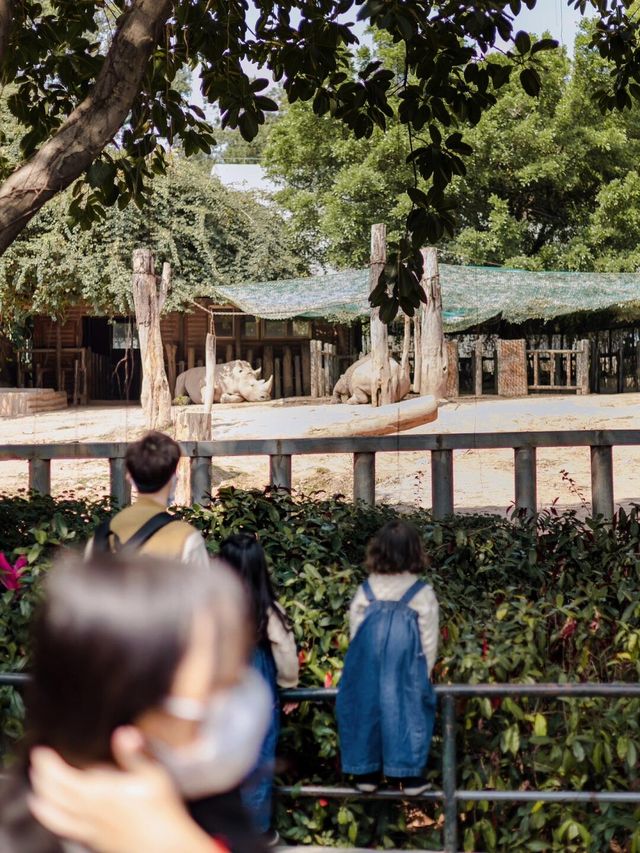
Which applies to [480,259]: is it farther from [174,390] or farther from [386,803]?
[386,803]

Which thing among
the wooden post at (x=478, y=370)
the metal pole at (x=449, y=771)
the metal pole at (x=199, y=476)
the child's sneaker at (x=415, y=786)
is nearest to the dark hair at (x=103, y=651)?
the metal pole at (x=449, y=771)

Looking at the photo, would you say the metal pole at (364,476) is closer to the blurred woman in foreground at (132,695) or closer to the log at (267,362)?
the blurred woman in foreground at (132,695)

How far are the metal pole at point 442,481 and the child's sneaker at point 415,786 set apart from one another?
4185 millimetres

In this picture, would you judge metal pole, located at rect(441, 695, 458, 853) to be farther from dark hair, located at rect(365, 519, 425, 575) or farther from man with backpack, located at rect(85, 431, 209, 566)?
man with backpack, located at rect(85, 431, 209, 566)

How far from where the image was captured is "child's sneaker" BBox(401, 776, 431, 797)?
3305 millimetres

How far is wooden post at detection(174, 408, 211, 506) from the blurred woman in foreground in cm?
509

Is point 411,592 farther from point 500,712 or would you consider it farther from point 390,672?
point 500,712

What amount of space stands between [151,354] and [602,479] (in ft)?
41.4

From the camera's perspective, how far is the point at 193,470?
7.38 meters

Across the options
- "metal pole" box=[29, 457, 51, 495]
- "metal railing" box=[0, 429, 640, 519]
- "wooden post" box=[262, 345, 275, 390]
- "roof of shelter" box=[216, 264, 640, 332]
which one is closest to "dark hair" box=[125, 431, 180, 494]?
"metal railing" box=[0, 429, 640, 519]

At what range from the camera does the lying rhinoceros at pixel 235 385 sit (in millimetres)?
25453

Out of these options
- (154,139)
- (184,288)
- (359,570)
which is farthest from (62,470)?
(359,570)

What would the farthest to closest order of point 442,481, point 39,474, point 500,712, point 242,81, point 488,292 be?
point 488,292 < point 39,474 < point 442,481 < point 242,81 < point 500,712

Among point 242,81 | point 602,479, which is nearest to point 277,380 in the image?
point 602,479
